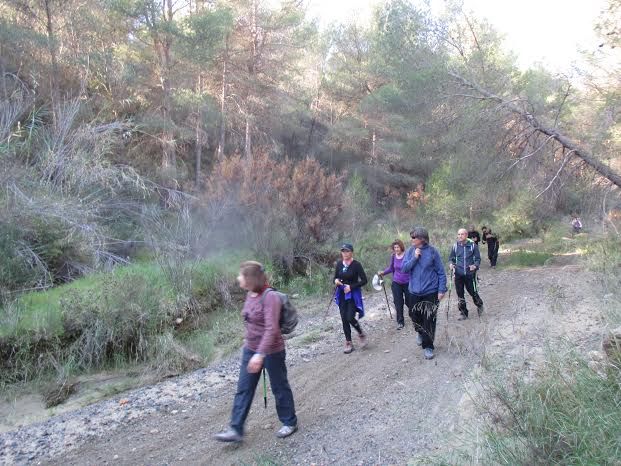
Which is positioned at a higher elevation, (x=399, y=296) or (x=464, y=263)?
(x=464, y=263)

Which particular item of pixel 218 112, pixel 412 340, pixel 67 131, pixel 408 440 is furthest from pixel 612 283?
pixel 218 112

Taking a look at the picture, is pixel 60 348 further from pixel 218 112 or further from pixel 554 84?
pixel 218 112

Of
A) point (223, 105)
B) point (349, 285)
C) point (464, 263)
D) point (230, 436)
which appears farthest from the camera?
point (223, 105)

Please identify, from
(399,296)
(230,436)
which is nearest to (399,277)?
(399,296)

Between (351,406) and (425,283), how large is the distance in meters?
1.91

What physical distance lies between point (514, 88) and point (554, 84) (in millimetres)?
1670

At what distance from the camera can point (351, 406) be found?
550 cm

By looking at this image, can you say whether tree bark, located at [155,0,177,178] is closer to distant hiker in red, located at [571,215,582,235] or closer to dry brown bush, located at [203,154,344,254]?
dry brown bush, located at [203,154,344,254]

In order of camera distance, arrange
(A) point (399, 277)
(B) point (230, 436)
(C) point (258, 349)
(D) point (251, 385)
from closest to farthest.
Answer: (C) point (258, 349) → (D) point (251, 385) → (B) point (230, 436) → (A) point (399, 277)

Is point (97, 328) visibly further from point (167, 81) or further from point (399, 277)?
point (167, 81)

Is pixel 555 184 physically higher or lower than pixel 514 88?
lower

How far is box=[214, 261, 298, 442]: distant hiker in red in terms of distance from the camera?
4.45 metres

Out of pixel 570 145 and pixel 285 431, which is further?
pixel 570 145

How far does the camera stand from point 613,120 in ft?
34.2
